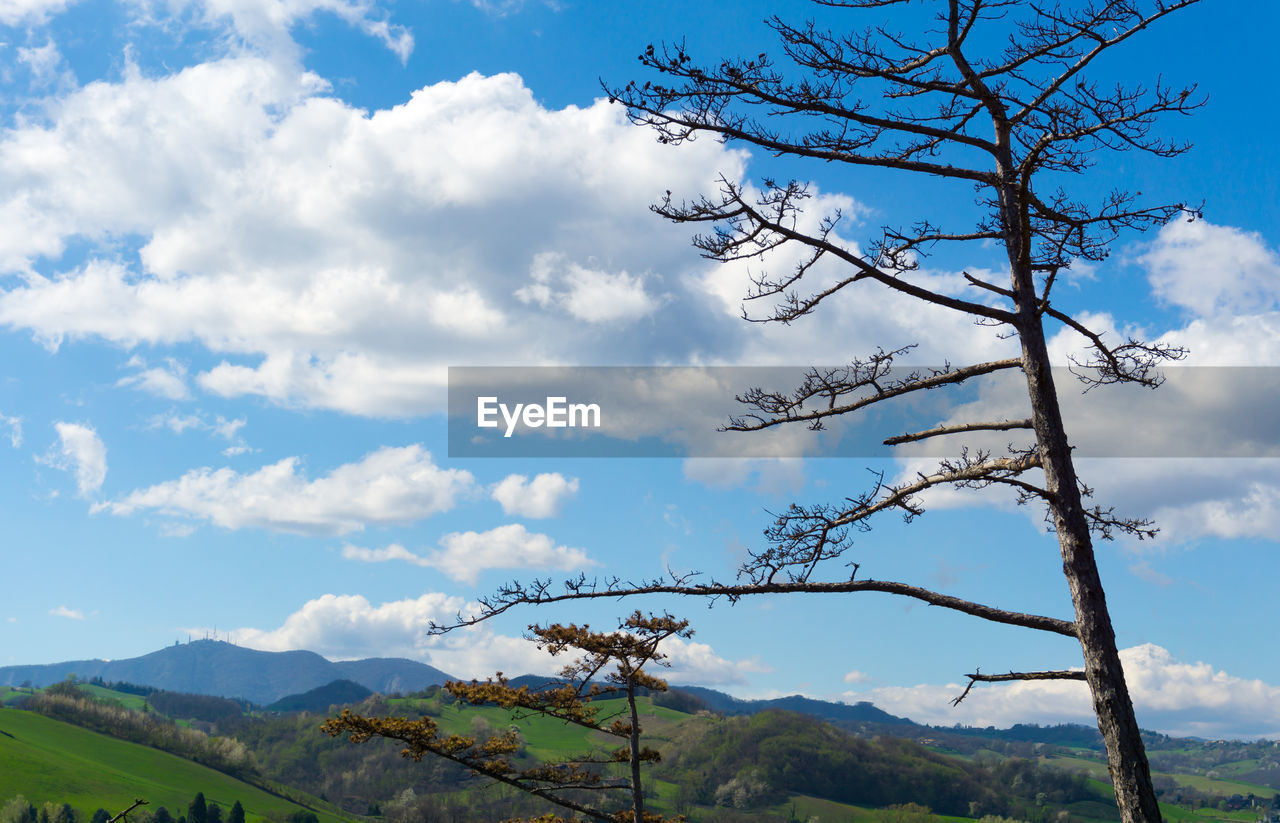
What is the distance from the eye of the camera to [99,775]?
5281 inches

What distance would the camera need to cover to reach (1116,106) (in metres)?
8.18

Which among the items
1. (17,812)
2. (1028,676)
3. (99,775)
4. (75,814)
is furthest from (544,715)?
(99,775)

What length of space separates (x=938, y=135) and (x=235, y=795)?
6475 inches

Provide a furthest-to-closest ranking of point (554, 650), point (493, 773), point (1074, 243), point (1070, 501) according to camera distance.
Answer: point (493, 773) → point (554, 650) → point (1074, 243) → point (1070, 501)

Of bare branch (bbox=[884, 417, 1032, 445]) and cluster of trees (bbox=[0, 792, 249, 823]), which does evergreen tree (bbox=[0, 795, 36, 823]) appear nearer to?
cluster of trees (bbox=[0, 792, 249, 823])

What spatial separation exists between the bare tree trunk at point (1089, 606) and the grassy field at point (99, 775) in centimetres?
12990

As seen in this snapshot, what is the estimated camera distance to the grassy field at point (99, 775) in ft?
407

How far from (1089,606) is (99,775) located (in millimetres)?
159534

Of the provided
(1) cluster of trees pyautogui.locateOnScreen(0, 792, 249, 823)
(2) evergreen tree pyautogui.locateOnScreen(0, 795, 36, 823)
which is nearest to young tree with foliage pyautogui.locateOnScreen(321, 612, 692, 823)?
(1) cluster of trees pyautogui.locateOnScreen(0, 792, 249, 823)

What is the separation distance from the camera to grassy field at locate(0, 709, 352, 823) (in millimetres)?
124188

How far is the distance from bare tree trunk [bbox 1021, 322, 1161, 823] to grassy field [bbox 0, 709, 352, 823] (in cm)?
12990

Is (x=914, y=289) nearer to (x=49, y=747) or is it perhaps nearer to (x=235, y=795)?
(x=235, y=795)

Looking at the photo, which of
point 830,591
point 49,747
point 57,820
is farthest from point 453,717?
point 830,591

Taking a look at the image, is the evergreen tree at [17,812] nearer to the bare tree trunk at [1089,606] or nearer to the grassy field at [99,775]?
the grassy field at [99,775]
